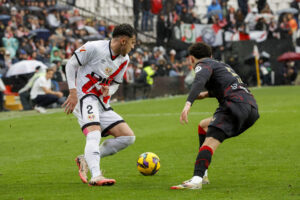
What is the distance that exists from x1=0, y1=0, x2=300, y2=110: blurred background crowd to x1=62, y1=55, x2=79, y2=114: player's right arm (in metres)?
14.7

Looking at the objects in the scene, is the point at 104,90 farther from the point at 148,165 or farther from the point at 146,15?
the point at 146,15

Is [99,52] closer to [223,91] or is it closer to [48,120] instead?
[223,91]

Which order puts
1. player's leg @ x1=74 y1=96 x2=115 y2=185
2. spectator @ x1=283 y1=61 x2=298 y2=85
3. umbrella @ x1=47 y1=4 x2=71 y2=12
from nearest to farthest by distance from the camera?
player's leg @ x1=74 y1=96 x2=115 y2=185 → umbrella @ x1=47 y1=4 x2=71 y2=12 → spectator @ x1=283 y1=61 x2=298 y2=85

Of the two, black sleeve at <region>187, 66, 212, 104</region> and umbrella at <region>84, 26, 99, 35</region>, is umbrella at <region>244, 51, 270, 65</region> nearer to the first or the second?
umbrella at <region>84, 26, 99, 35</region>

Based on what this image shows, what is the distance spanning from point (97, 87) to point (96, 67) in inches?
9.7

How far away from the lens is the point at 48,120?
63.3 feet

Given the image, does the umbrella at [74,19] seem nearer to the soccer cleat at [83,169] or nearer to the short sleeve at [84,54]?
the soccer cleat at [83,169]

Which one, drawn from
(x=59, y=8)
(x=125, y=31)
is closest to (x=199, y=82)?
(x=125, y=31)

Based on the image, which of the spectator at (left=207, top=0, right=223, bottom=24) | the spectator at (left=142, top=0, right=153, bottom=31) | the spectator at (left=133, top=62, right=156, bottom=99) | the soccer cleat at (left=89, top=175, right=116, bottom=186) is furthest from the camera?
the spectator at (left=207, top=0, right=223, bottom=24)

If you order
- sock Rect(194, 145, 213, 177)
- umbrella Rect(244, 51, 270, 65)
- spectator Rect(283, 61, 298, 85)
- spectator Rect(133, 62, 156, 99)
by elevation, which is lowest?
spectator Rect(283, 61, 298, 85)

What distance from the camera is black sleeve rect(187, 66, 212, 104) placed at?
7.36 meters

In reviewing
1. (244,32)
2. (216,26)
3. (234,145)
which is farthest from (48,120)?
(244,32)

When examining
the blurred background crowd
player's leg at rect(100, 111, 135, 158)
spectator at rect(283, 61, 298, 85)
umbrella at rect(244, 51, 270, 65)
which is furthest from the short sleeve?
spectator at rect(283, 61, 298, 85)

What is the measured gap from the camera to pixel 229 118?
7609mm
